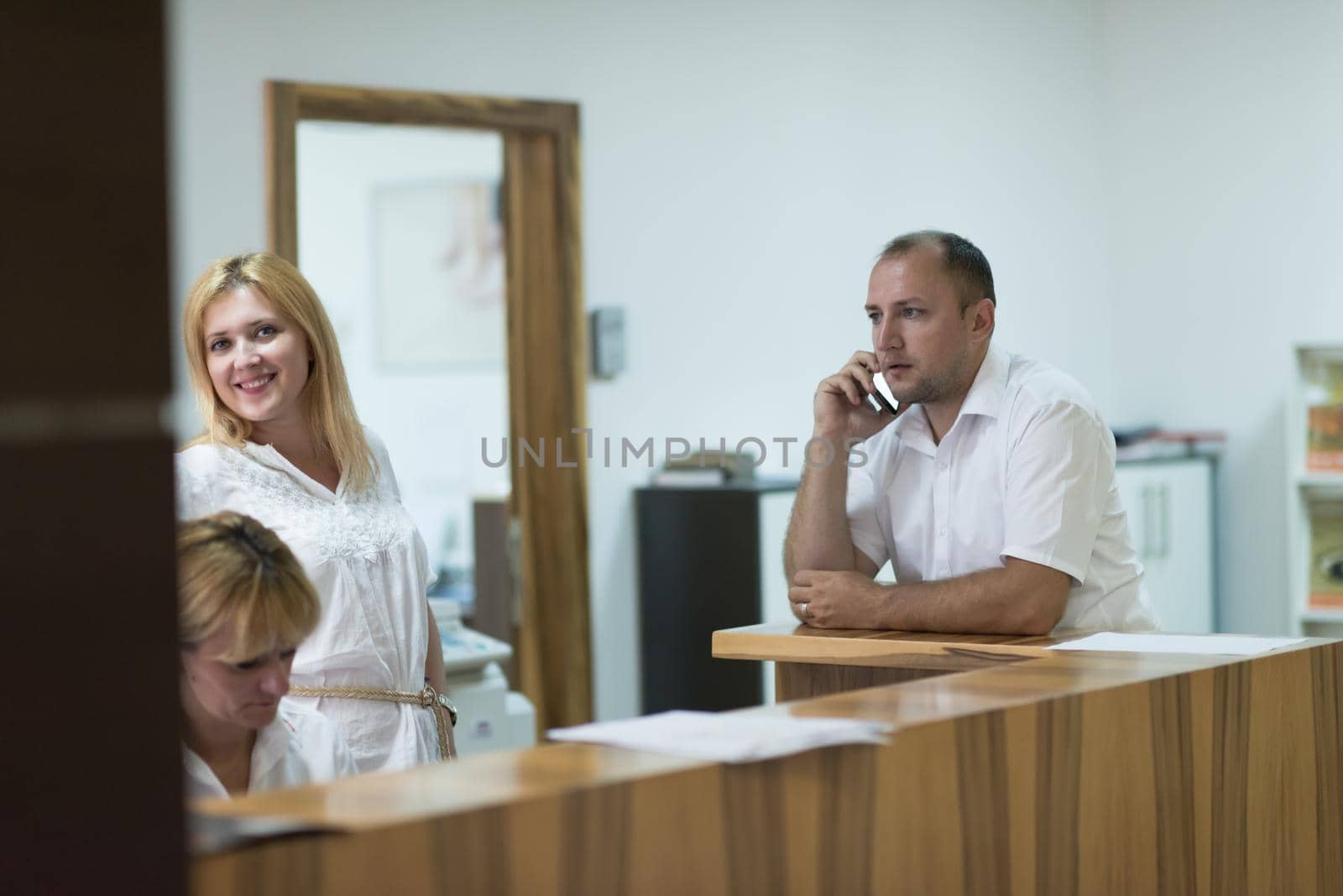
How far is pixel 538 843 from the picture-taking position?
120cm

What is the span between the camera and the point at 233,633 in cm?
161

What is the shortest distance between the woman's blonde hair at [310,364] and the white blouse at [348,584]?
6 cm

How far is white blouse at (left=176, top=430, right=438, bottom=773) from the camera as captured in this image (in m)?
2.20

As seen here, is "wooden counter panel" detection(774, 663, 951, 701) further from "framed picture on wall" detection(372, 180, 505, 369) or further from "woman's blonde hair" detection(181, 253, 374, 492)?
"framed picture on wall" detection(372, 180, 505, 369)

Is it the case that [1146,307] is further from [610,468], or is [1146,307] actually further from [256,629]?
[256,629]

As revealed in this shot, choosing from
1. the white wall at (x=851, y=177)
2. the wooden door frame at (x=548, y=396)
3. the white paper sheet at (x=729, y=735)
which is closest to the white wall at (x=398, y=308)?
the white wall at (x=851, y=177)

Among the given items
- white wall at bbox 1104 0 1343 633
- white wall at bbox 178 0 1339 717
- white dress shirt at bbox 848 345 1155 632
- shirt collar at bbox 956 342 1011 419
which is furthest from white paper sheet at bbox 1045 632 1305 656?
white wall at bbox 1104 0 1343 633

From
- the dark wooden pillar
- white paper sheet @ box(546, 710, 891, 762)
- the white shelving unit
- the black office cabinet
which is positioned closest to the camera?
the dark wooden pillar

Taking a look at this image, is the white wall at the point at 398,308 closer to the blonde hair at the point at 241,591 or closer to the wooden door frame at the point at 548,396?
the wooden door frame at the point at 548,396

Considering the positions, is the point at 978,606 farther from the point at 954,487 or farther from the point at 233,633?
the point at 233,633

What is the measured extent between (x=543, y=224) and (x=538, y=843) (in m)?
3.66

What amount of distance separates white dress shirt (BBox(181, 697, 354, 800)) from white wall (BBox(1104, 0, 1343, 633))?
4.57 m

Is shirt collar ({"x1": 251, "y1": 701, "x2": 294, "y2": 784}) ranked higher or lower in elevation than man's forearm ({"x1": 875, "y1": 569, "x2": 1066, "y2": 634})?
lower

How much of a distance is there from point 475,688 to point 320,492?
1.60 meters
